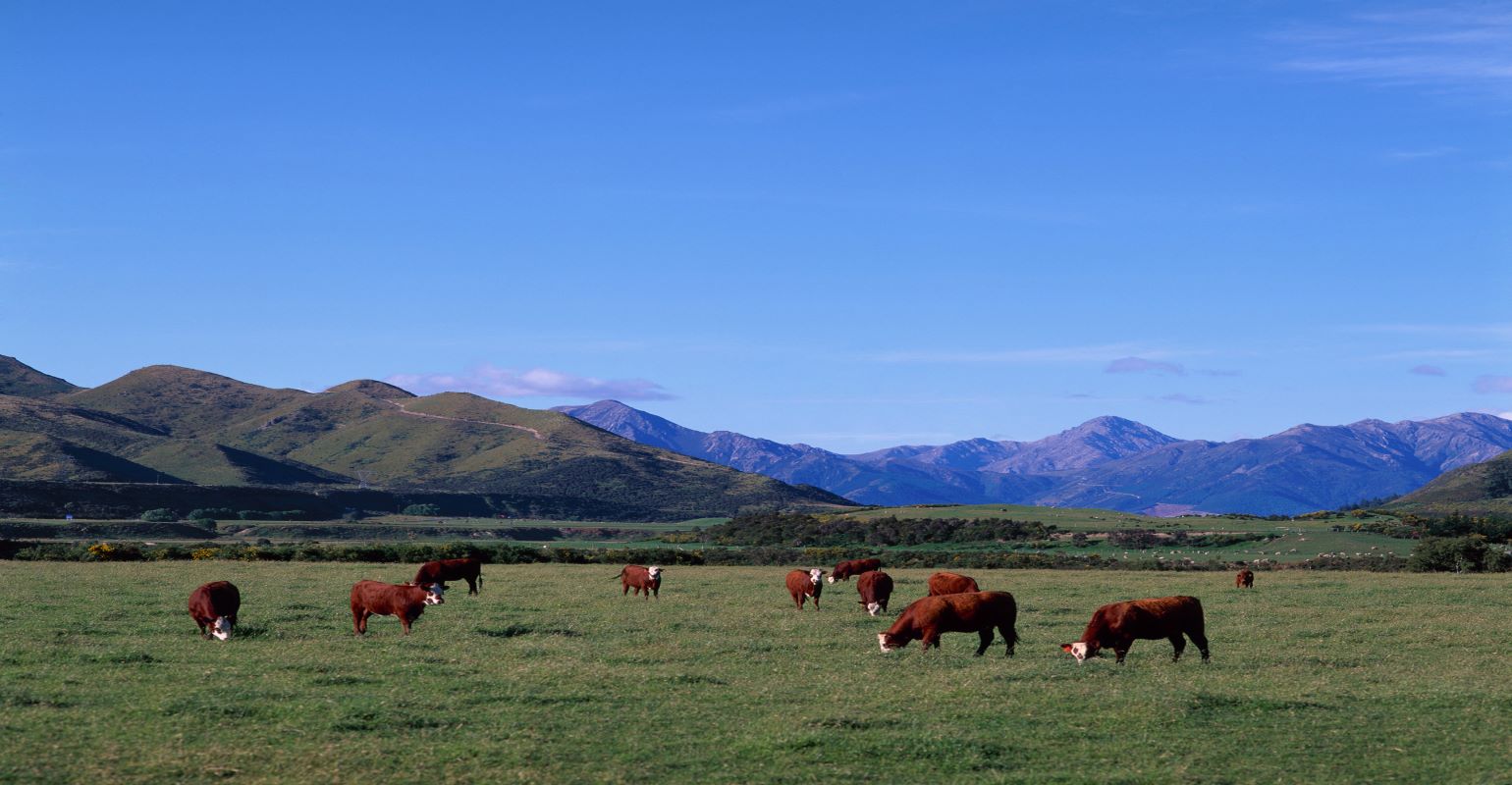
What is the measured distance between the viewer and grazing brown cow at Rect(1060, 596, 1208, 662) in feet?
76.0

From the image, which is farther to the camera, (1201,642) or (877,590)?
(877,590)

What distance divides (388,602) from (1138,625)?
1518 centimetres

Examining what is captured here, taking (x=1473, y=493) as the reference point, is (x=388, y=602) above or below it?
below

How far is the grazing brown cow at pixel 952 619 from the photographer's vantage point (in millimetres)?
24297

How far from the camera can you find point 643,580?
39.1m

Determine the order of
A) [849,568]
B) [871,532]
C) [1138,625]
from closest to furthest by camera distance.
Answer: [1138,625] < [849,568] < [871,532]

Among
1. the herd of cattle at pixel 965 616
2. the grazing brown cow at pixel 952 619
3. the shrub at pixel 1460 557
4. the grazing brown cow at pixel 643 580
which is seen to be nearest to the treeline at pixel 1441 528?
the shrub at pixel 1460 557

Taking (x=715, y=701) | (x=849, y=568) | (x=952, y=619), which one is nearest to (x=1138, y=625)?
(x=952, y=619)

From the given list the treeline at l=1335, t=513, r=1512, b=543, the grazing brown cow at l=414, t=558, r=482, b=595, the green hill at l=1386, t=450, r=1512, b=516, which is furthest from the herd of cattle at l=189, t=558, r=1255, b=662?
the green hill at l=1386, t=450, r=1512, b=516

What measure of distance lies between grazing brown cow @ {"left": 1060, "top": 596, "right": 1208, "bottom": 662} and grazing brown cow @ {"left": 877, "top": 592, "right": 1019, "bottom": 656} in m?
1.51

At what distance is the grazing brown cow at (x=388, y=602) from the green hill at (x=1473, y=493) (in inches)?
4943

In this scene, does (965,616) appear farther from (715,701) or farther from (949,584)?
(949,584)

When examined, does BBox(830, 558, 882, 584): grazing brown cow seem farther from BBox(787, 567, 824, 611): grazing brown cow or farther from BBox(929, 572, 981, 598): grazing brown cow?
BBox(929, 572, 981, 598): grazing brown cow

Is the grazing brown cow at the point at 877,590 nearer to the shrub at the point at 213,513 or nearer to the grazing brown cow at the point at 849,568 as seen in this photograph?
the grazing brown cow at the point at 849,568
